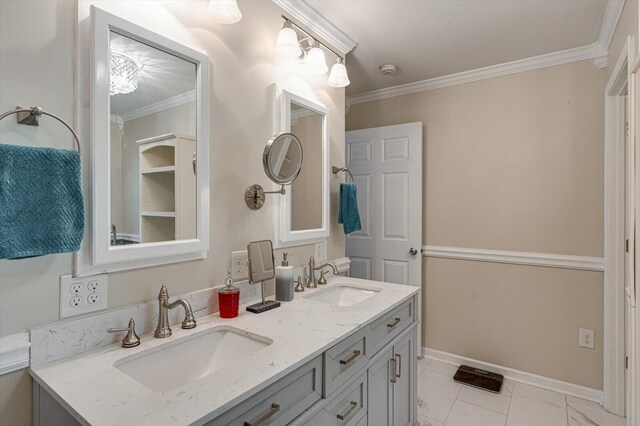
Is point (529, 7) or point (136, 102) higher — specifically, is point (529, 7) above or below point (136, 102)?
above

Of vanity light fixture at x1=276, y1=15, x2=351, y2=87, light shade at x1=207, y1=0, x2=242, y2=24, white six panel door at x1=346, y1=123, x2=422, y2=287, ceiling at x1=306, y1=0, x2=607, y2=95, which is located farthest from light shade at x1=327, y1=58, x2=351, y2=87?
white six panel door at x1=346, y1=123, x2=422, y2=287

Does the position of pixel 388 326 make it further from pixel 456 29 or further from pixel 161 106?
pixel 456 29

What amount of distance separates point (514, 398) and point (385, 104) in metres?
2.57

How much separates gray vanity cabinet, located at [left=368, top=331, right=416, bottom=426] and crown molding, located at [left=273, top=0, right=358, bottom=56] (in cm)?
180

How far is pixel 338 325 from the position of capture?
1.31 metres

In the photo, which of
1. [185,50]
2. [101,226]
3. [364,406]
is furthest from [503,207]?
[101,226]

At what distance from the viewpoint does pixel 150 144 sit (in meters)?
1.25

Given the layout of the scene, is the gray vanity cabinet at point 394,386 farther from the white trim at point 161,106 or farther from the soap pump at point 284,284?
the white trim at point 161,106

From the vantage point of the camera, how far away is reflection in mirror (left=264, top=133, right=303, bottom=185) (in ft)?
5.28

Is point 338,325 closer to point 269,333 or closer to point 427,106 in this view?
point 269,333

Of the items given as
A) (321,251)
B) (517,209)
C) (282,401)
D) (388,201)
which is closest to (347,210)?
(321,251)

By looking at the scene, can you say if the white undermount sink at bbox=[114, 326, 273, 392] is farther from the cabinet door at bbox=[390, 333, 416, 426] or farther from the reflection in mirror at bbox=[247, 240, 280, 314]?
the cabinet door at bbox=[390, 333, 416, 426]

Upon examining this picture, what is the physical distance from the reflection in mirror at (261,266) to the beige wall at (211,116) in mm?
97

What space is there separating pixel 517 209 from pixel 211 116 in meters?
2.32
